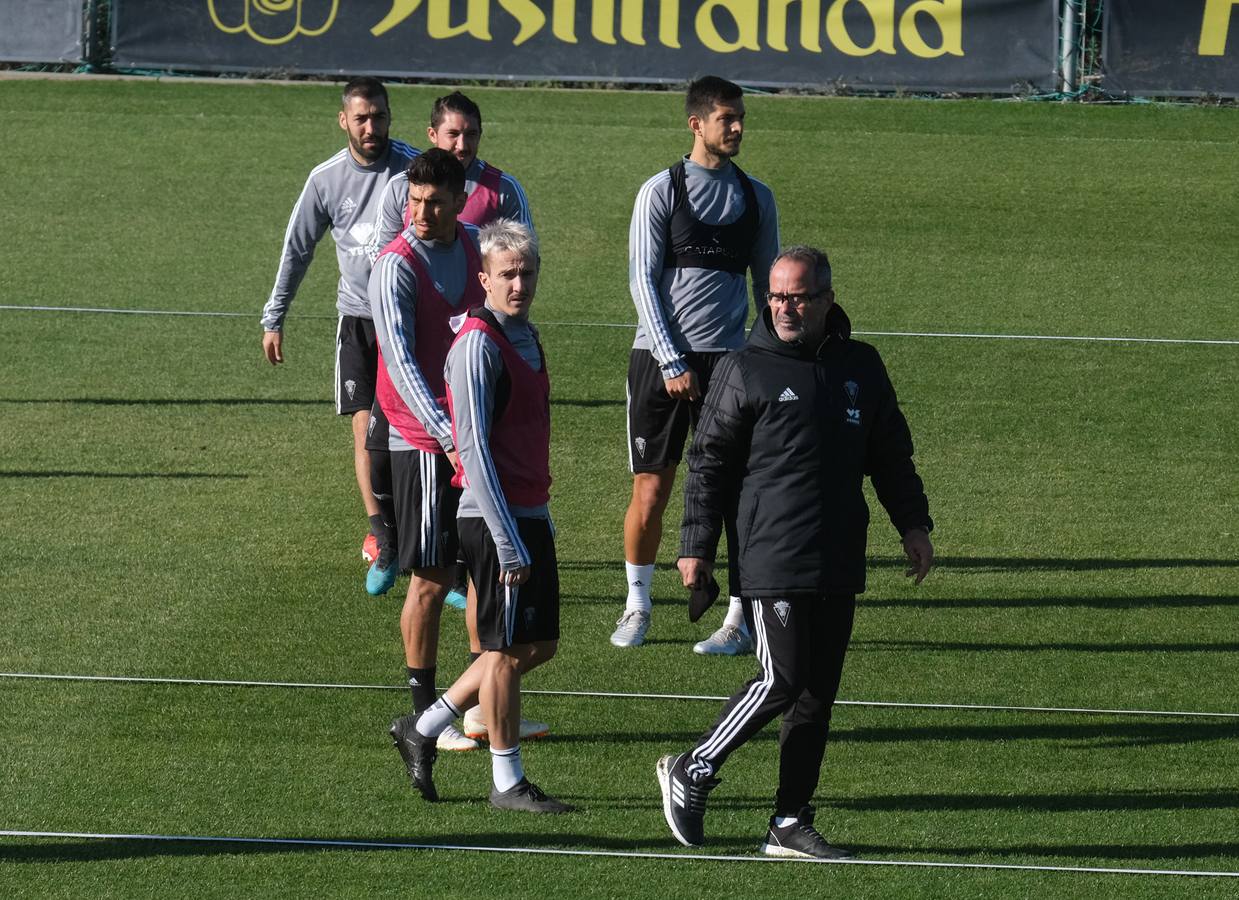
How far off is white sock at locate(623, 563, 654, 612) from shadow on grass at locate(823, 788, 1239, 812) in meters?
2.00

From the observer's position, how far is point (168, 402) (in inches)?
479

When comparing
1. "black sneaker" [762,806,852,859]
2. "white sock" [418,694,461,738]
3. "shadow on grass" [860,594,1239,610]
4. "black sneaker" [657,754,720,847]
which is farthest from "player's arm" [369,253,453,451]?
"shadow on grass" [860,594,1239,610]

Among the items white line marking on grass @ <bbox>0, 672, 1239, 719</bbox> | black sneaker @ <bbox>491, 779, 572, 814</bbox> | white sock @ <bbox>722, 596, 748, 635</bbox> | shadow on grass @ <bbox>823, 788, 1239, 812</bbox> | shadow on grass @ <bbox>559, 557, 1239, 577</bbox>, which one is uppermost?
shadow on grass @ <bbox>559, 557, 1239, 577</bbox>

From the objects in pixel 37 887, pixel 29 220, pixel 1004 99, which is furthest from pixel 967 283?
pixel 37 887

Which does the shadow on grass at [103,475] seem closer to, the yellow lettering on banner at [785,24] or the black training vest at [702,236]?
the black training vest at [702,236]

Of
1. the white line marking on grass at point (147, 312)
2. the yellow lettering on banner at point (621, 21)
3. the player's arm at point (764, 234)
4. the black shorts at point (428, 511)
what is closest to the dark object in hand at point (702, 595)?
the black shorts at point (428, 511)

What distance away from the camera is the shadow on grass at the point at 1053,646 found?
325 inches

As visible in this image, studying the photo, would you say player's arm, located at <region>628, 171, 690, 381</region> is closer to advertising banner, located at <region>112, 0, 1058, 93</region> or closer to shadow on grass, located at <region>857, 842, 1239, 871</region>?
shadow on grass, located at <region>857, 842, 1239, 871</region>

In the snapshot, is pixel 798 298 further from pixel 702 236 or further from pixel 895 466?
pixel 702 236

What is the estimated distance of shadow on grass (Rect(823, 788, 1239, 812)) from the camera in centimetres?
655

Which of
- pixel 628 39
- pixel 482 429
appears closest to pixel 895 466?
pixel 482 429

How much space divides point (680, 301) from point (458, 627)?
1.78m

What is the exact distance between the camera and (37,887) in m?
5.84

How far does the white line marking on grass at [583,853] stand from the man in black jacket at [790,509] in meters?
0.09
